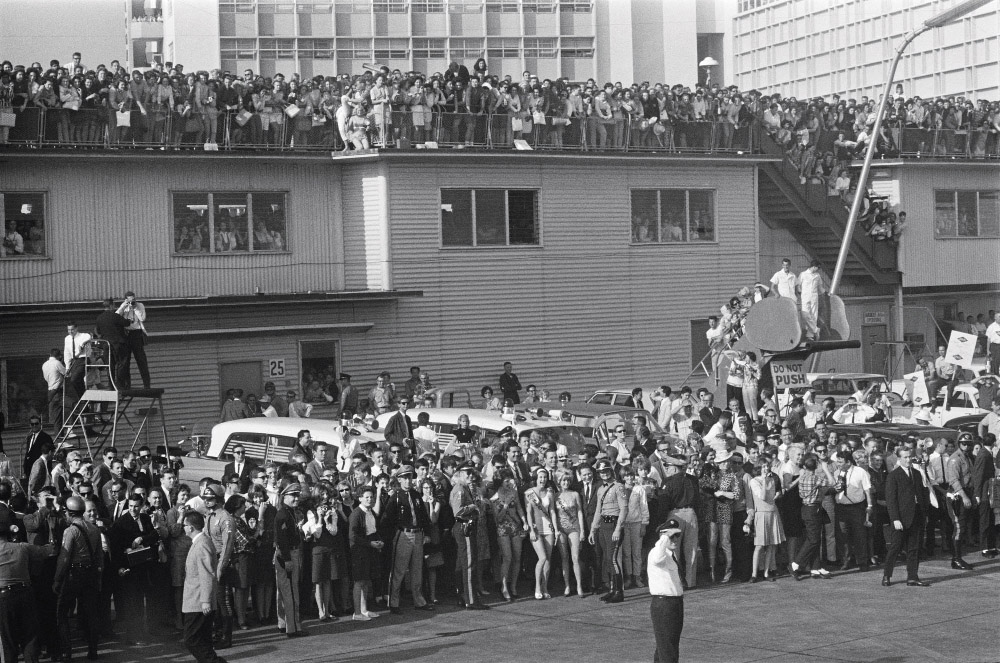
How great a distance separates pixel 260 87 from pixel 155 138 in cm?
248

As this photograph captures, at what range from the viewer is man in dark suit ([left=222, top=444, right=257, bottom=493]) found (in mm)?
18547

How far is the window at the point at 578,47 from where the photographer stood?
62656 mm

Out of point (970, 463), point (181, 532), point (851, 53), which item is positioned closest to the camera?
point (181, 532)

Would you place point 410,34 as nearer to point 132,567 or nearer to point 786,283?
point 786,283

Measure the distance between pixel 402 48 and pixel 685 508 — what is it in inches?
1868

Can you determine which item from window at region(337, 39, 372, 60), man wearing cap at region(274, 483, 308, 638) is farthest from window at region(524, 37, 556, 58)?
man wearing cap at region(274, 483, 308, 638)

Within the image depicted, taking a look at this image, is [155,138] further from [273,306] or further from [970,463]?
[970,463]

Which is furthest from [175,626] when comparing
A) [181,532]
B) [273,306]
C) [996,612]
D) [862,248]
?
[862,248]

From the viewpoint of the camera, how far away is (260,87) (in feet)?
98.0

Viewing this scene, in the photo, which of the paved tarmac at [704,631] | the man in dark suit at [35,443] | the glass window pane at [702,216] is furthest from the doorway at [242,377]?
the paved tarmac at [704,631]

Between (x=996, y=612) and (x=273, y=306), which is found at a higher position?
(x=273, y=306)

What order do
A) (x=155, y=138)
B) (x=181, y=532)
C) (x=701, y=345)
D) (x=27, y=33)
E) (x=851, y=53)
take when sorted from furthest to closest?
(x=27, y=33) → (x=851, y=53) → (x=701, y=345) → (x=155, y=138) → (x=181, y=532)

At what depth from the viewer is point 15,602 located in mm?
14078

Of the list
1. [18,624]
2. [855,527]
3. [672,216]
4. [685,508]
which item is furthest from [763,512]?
[672,216]
